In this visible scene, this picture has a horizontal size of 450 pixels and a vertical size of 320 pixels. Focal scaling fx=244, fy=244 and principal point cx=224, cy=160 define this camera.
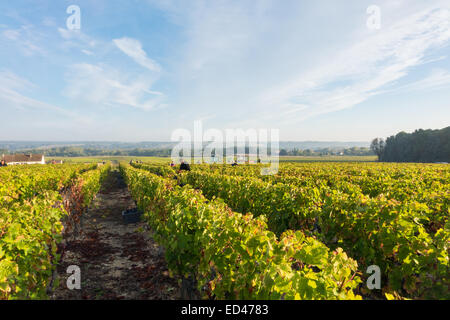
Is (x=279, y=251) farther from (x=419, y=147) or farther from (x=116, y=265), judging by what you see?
(x=419, y=147)

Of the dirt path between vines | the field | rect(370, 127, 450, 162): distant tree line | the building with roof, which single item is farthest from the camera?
the building with roof

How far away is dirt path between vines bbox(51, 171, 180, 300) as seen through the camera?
5.36m

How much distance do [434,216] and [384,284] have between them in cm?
218

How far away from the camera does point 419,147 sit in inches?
3066

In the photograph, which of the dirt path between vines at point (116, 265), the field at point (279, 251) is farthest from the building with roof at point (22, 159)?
the field at point (279, 251)

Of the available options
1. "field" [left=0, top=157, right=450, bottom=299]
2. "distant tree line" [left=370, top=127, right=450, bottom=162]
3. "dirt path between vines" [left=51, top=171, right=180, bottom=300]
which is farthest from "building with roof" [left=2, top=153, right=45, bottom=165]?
"distant tree line" [left=370, top=127, right=450, bottom=162]

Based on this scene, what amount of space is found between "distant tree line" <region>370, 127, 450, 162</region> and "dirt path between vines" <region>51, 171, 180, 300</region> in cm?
8865

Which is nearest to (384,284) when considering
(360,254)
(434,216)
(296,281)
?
(360,254)

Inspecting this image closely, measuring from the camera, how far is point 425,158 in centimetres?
7531

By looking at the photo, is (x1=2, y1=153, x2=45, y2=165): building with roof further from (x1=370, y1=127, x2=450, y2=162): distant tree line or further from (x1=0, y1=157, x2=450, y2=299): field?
(x1=370, y1=127, x2=450, y2=162): distant tree line

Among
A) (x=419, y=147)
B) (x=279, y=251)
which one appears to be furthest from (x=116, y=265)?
(x=419, y=147)

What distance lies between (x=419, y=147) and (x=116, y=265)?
317ft

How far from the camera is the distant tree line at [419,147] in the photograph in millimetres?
71750
